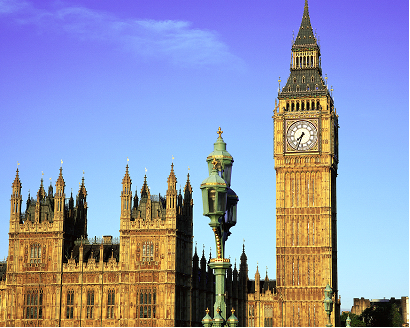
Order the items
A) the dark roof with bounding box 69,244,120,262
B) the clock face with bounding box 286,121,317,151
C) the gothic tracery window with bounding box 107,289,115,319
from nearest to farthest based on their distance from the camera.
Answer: the gothic tracery window with bounding box 107,289,115,319, the dark roof with bounding box 69,244,120,262, the clock face with bounding box 286,121,317,151

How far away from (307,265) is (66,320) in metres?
30.6

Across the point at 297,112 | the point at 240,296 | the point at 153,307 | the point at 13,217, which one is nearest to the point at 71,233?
the point at 13,217

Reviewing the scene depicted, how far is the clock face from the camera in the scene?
104 meters

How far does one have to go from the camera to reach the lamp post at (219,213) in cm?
3353

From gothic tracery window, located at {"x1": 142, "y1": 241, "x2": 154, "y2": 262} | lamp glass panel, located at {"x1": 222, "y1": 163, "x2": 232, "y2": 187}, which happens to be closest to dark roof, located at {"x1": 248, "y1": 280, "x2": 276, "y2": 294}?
gothic tracery window, located at {"x1": 142, "y1": 241, "x2": 154, "y2": 262}

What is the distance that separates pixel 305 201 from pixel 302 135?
8.10 m

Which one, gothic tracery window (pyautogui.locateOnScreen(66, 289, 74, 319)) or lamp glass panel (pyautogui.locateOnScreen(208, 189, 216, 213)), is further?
gothic tracery window (pyautogui.locateOnScreen(66, 289, 74, 319))

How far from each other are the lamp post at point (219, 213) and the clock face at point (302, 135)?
68873 mm

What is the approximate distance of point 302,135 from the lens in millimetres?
104125

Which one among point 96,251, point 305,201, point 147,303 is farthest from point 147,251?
point 305,201

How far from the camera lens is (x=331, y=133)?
4063 inches

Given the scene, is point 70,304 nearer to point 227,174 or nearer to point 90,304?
point 90,304

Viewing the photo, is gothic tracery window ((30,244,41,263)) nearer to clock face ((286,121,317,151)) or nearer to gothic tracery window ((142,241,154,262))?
gothic tracery window ((142,241,154,262))

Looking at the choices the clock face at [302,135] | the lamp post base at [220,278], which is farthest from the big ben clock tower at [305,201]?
the lamp post base at [220,278]
